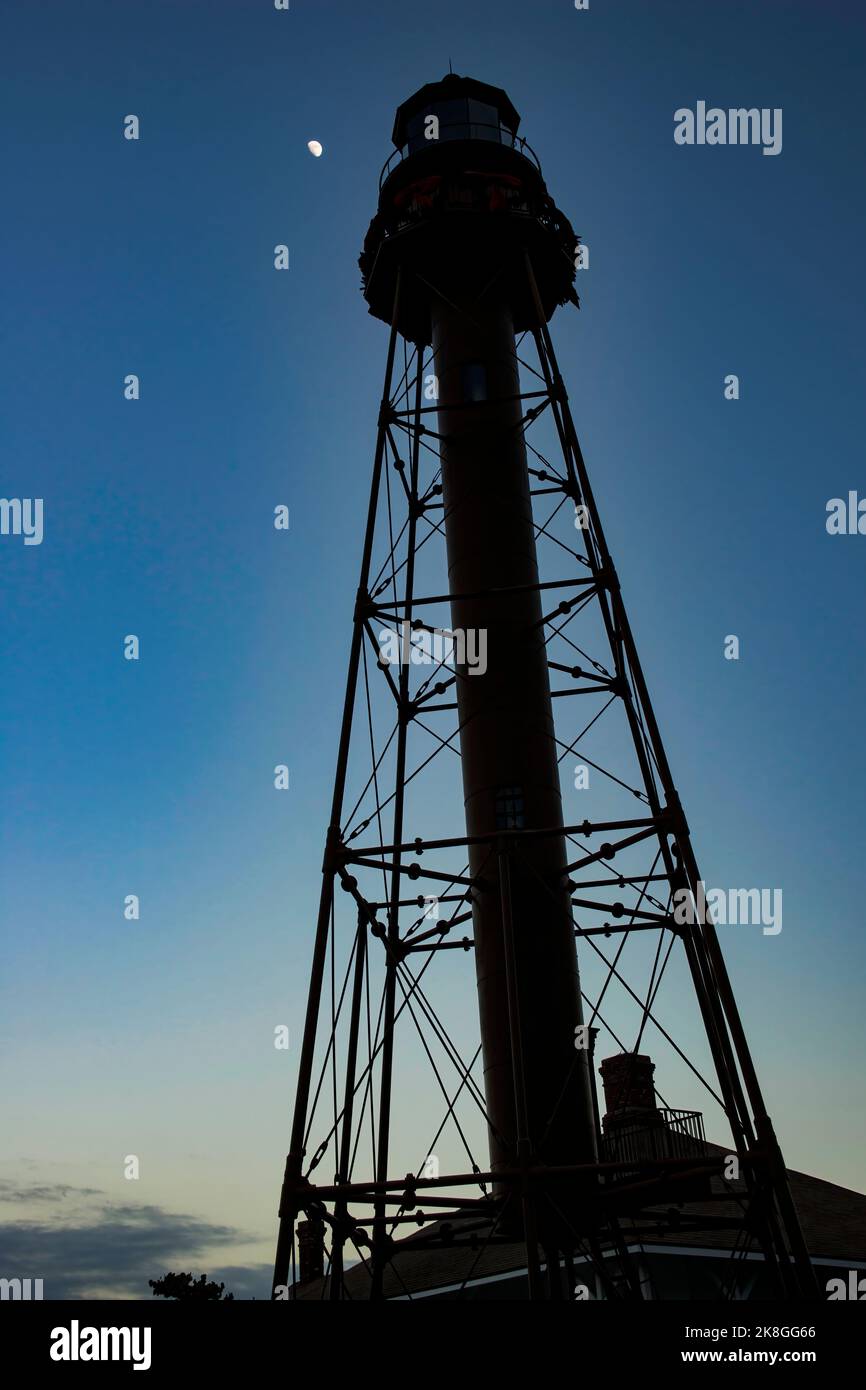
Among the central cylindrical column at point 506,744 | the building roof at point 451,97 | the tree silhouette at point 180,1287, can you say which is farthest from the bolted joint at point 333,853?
the tree silhouette at point 180,1287

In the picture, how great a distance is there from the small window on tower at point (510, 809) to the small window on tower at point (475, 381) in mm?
6084

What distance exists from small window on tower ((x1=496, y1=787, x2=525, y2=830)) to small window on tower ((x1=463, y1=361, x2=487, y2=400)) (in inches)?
240

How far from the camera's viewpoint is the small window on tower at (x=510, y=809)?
51.2ft

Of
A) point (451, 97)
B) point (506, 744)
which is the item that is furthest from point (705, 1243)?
point (451, 97)

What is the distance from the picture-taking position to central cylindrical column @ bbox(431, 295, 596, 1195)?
14.5m

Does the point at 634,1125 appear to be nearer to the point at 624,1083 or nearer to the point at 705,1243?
the point at 705,1243

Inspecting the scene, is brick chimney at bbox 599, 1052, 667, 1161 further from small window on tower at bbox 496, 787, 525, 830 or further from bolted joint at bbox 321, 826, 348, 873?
bolted joint at bbox 321, 826, 348, 873

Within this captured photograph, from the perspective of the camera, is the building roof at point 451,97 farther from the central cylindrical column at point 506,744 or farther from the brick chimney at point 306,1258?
the brick chimney at point 306,1258

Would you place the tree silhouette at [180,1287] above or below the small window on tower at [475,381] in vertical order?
below

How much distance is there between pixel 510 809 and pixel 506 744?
0.87m
